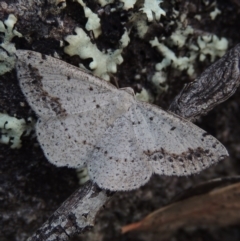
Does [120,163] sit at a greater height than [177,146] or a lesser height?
lesser

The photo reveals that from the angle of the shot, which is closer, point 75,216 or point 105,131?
point 75,216

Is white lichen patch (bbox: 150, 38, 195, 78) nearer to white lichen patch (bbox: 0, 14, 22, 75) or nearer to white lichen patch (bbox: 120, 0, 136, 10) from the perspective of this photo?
white lichen patch (bbox: 120, 0, 136, 10)

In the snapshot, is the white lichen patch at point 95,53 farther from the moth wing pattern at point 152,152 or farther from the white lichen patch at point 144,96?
the moth wing pattern at point 152,152

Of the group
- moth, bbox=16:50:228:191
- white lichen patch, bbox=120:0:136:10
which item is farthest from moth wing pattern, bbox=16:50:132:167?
white lichen patch, bbox=120:0:136:10

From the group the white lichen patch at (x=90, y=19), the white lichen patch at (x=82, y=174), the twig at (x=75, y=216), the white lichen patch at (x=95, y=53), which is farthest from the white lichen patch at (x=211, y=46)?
the twig at (x=75, y=216)

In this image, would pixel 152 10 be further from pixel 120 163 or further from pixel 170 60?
pixel 120 163

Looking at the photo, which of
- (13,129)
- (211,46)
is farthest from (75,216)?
(211,46)

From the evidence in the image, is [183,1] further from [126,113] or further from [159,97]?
[126,113]
